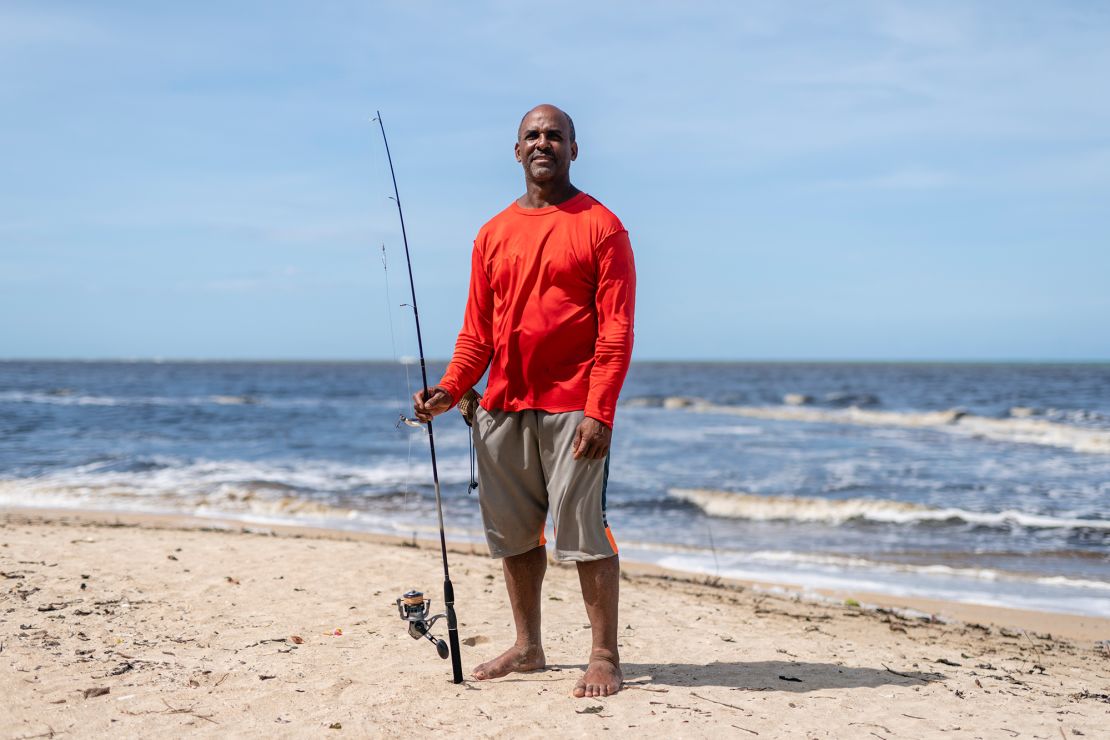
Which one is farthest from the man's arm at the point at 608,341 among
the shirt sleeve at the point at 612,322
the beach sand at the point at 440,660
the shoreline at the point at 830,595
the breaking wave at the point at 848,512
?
the breaking wave at the point at 848,512

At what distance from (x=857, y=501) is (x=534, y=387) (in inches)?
365

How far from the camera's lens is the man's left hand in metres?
3.43

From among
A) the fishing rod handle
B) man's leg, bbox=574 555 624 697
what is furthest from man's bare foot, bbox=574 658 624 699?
the fishing rod handle

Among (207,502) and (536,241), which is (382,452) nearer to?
(207,502)

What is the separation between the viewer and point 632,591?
625 centimetres

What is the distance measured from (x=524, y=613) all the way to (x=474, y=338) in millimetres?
1182

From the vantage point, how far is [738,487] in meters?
13.3

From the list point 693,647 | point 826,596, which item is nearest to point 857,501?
point 826,596

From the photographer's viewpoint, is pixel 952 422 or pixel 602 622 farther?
pixel 952 422

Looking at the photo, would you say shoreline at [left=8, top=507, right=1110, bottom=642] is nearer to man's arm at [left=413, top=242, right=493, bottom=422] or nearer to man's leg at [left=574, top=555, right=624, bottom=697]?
man's leg at [left=574, top=555, right=624, bottom=697]

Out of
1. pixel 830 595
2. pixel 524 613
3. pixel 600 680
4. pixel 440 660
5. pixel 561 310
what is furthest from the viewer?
pixel 830 595

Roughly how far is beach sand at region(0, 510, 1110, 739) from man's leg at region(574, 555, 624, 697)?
0.23 feet

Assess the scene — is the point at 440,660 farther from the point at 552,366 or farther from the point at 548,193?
the point at 548,193

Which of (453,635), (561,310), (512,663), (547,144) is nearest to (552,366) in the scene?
(561,310)
